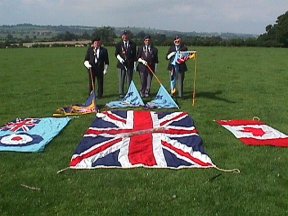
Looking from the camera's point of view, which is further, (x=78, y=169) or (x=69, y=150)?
(x=69, y=150)

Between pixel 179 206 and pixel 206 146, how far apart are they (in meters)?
2.86

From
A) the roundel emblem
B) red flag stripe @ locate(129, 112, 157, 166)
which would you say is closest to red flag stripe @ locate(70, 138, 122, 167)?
red flag stripe @ locate(129, 112, 157, 166)

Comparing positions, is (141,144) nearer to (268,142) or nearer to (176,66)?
(268,142)

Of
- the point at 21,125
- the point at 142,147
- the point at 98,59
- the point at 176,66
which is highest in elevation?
the point at 98,59

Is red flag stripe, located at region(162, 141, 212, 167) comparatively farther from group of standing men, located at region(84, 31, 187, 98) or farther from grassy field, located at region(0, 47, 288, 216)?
group of standing men, located at region(84, 31, 187, 98)

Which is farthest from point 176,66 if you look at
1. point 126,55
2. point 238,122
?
point 238,122

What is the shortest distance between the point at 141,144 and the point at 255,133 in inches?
109

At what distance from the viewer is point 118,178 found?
6.77 meters

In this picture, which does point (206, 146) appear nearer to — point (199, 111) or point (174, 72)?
point (199, 111)

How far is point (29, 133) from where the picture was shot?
30.8 feet

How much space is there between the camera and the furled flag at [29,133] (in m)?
8.40

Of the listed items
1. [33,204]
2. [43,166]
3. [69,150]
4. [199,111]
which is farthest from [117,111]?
[33,204]

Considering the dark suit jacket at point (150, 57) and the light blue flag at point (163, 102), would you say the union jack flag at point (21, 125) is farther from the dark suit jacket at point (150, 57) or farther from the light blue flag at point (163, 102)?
the dark suit jacket at point (150, 57)

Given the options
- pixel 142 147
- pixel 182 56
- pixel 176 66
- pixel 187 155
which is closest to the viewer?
pixel 187 155
